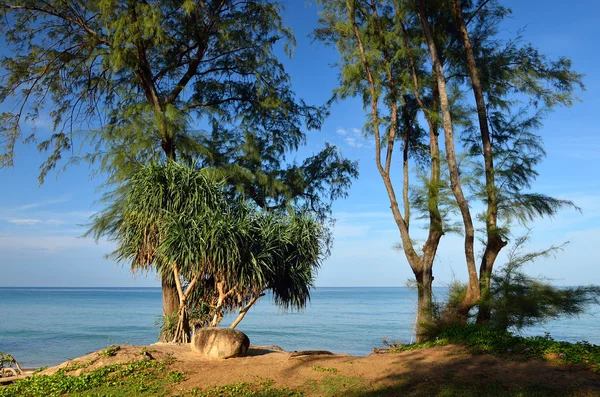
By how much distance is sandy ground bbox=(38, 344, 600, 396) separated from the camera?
6910 mm

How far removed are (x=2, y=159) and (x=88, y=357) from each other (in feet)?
27.6

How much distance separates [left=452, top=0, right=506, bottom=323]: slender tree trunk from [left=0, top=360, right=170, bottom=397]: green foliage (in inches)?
260

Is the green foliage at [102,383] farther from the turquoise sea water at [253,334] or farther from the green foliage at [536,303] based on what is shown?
the turquoise sea water at [253,334]

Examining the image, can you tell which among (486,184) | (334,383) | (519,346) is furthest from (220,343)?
(486,184)

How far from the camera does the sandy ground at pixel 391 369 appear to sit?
6.91 metres

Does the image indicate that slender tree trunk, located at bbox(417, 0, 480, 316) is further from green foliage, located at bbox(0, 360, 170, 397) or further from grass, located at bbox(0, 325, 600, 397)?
green foliage, located at bbox(0, 360, 170, 397)

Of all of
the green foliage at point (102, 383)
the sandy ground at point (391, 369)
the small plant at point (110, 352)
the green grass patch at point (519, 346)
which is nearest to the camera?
the sandy ground at point (391, 369)

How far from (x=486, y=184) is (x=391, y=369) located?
230 inches

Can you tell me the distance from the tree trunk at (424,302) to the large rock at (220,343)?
12.1 ft

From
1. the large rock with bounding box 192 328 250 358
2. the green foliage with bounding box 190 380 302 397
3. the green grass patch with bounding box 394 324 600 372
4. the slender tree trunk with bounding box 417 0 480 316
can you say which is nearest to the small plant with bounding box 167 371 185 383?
the green foliage with bounding box 190 380 302 397

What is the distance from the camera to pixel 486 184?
12.0 m

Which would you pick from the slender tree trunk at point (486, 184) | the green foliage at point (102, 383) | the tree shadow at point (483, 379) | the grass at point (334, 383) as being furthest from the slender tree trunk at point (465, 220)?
the green foliage at point (102, 383)

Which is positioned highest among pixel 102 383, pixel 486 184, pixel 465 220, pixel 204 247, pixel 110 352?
pixel 486 184

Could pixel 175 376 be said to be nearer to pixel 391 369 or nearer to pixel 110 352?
pixel 110 352
